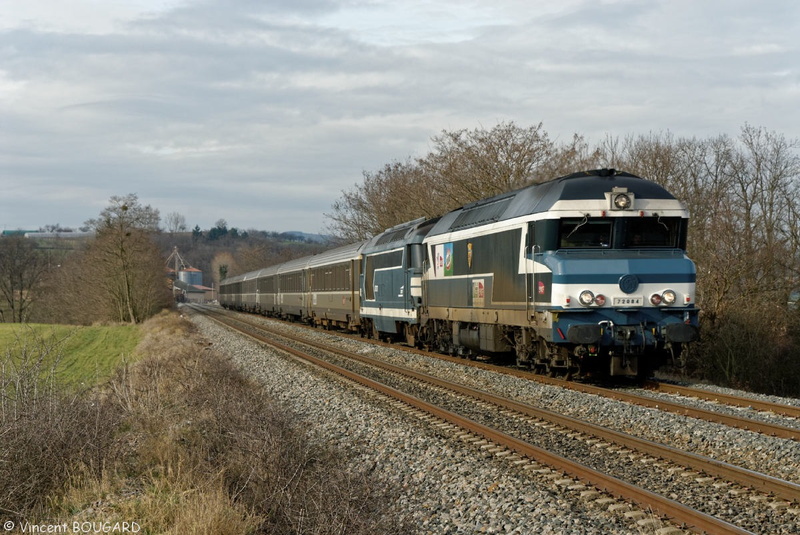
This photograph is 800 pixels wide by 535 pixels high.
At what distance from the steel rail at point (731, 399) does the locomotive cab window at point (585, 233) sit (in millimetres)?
2748

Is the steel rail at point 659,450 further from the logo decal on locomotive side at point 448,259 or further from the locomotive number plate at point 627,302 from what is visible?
the logo decal on locomotive side at point 448,259

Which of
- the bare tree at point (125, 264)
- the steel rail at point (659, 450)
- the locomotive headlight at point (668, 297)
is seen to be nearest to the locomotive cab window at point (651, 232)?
the locomotive headlight at point (668, 297)

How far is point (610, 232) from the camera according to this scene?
13.7 metres

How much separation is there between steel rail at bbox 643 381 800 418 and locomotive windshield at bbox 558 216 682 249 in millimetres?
2558

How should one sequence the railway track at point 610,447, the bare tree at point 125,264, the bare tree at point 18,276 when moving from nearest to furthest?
the railway track at point 610,447
the bare tree at point 125,264
the bare tree at point 18,276

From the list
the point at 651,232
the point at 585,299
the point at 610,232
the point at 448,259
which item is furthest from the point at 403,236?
the point at 585,299

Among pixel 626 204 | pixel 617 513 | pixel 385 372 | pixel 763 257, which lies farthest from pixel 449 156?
pixel 617 513

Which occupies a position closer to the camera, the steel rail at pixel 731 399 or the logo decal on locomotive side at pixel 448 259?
the steel rail at pixel 731 399

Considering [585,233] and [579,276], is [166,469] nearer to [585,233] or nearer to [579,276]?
[579,276]

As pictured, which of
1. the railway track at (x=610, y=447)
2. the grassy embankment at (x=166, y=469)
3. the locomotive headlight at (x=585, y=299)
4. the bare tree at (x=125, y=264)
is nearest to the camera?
the grassy embankment at (x=166, y=469)

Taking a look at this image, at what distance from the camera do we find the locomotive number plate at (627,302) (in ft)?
43.7

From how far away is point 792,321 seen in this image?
81.8ft

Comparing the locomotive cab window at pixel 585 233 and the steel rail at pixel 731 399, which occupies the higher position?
the locomotive cab window at pixel 585 233

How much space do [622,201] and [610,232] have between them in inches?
23.0
